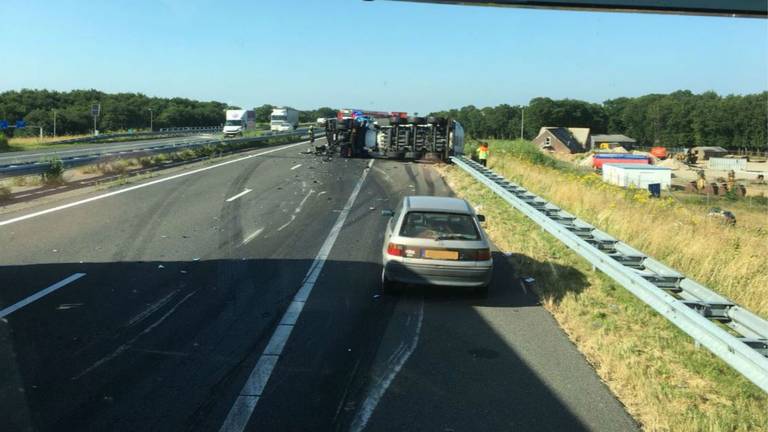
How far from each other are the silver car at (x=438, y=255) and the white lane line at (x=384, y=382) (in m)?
1.01

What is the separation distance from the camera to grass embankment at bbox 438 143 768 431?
514 cm

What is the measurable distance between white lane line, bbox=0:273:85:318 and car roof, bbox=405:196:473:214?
5.07m

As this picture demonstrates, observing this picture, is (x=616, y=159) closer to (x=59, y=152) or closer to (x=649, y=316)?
(x=59, y=152)

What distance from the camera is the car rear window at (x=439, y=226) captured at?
844 centimetres

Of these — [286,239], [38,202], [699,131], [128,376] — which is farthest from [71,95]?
[699,131]

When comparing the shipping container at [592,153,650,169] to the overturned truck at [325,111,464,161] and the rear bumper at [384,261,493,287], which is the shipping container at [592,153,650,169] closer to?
the overturned truck at [325,111,464,161]

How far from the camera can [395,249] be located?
840 centimetres

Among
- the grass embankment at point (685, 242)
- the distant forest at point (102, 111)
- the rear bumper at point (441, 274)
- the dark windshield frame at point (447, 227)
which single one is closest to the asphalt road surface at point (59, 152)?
the dark windshield frame at point (447, 227)

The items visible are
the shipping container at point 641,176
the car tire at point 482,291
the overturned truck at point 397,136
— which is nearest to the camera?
the car tire at point 482,291

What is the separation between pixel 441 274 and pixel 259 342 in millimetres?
2837

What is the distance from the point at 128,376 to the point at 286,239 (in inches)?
279

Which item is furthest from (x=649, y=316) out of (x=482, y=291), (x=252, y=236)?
(x=252, y=236)

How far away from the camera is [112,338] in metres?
6.42

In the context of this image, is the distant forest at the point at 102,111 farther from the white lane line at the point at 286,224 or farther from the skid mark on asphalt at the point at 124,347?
the skid mark on asphalt at the point at 124,347
